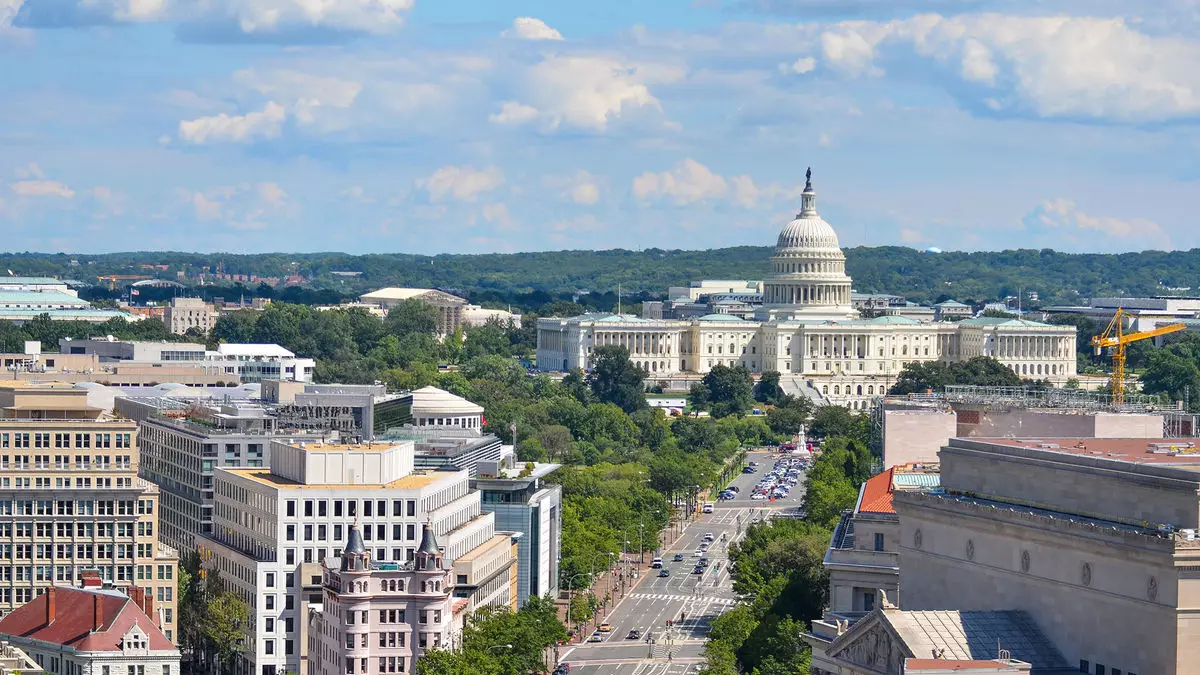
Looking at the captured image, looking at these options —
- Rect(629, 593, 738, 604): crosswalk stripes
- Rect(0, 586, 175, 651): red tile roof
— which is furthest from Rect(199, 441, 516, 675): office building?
Rect(629, 593, 738, 604): crosswalk stripes

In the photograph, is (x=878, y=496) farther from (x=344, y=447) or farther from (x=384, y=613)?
(x=344, y=447)

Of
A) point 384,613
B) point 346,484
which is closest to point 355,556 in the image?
point 384,613

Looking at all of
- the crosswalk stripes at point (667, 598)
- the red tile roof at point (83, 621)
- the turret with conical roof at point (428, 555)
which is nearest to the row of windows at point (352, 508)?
the turret with conical roof at point (428, 555)

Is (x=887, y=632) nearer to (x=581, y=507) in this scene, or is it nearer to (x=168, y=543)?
(x=168, y=543)

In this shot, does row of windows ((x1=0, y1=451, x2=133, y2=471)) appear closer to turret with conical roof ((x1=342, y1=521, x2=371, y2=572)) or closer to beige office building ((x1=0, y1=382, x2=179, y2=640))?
beige office building ((x1=0, y1=382, x2=179, y2=640))

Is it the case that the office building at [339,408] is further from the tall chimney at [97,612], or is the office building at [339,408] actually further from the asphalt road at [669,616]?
the tall chimney at [97,612]
